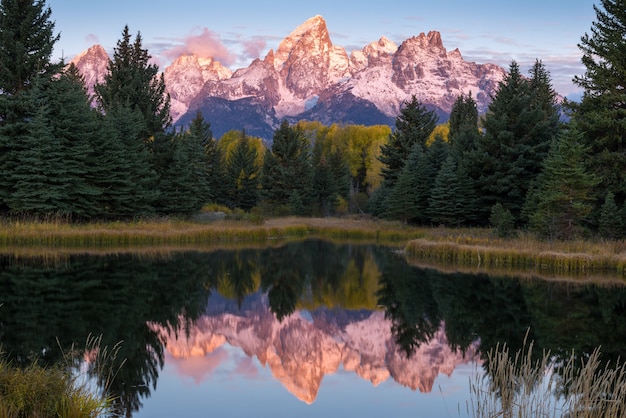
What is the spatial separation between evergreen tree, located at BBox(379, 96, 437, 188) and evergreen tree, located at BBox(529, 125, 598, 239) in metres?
31.0

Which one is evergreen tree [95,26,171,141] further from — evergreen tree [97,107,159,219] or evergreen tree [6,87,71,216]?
evergreen tree [6,87,71,216]

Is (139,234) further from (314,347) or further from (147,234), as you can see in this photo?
(314,347)

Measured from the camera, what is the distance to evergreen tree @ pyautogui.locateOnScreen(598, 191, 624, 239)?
29.5 m

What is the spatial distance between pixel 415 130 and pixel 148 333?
166 feet

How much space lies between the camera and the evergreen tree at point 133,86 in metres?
44.4

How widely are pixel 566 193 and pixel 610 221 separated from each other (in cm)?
292

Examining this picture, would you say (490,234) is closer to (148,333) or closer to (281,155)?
(148,333)

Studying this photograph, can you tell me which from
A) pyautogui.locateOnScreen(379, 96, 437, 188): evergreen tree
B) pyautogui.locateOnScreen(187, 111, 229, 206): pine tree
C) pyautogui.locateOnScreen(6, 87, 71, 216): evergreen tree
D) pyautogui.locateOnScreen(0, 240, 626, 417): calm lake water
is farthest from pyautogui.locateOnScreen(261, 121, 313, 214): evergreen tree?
pyautogui.locateOnScreen(0, 240, 626, 417): calm lake water

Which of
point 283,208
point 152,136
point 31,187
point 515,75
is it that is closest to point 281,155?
point 283,208

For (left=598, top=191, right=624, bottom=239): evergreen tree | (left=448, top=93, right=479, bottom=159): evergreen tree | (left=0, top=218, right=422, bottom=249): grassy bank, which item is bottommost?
(left=0, top=218, right=422, bottom=249): grassy bank

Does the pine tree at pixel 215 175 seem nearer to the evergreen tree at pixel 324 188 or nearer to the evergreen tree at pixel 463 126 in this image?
the evergreen tree at pixel 324 188

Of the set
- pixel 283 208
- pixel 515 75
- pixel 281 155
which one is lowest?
pixel 283 208

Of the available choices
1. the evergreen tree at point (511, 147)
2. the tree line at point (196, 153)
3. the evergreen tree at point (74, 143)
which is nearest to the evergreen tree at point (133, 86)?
the tree line at point (196, 153)

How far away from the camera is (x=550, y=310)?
1677cm
